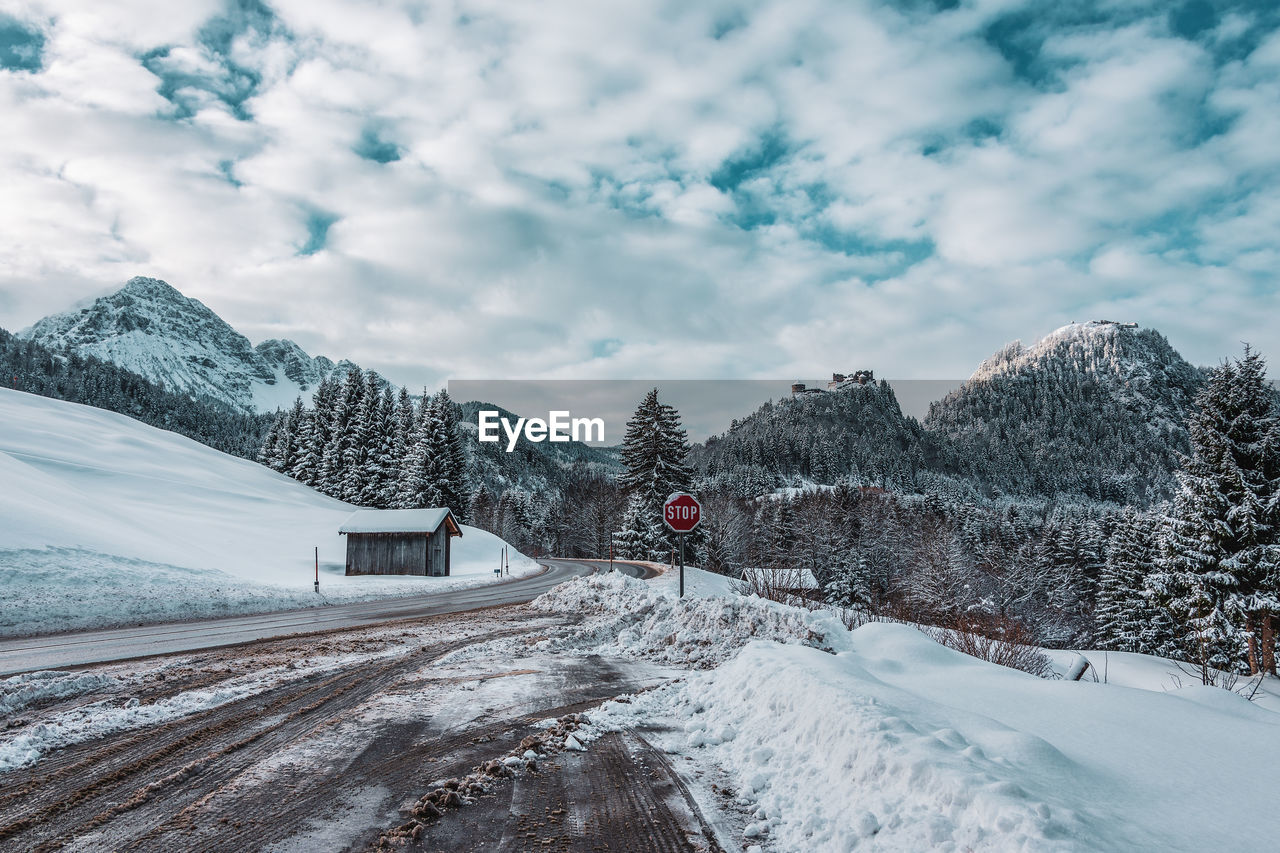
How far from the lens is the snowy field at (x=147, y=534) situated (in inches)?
589

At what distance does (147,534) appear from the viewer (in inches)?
942

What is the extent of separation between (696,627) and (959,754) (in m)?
6.81

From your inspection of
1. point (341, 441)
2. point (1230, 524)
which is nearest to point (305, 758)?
point (1230, 524)

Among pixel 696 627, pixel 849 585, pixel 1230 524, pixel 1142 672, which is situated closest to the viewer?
pixel 696 627

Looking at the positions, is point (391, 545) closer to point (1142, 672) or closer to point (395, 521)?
point (395, 521)

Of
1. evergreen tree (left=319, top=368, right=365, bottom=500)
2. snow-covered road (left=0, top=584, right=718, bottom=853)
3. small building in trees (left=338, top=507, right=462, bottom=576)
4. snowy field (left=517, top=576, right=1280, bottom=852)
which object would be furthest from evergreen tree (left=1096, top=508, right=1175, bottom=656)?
evergreen tree (left=319, top=368, right=365, bottom=500)

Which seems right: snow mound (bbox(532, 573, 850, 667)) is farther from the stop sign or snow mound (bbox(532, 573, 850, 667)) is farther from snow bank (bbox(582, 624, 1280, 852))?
snow bank (bbox(582, 624, 1280, 852))

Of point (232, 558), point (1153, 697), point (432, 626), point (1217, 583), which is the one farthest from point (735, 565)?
point (1153, 697)

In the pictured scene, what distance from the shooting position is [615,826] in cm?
389

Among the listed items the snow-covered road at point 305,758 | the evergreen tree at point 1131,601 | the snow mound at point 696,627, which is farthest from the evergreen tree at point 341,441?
the evergreen tree at point 1131,601

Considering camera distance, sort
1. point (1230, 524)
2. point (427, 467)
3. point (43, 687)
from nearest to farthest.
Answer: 1. point (43, 687)
2. point (1230, 524)
3. point (427, 467)

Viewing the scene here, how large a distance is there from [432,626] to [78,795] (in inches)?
359

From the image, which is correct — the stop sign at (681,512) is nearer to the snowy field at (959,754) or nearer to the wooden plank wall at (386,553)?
the snowy field at (959,754)

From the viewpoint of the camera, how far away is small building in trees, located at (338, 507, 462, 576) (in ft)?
111
